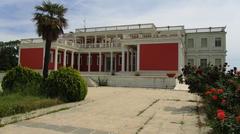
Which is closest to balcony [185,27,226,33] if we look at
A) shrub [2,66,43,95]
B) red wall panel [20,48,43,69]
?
red wall panel [20,48,43,69]

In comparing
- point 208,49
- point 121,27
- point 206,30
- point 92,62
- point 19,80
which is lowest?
point 19,80

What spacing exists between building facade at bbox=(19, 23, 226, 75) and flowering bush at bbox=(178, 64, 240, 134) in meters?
17.6

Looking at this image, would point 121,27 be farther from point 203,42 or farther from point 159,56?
point 203,42

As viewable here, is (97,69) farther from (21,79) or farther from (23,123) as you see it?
(23,123)

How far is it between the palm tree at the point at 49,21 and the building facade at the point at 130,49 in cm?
1111

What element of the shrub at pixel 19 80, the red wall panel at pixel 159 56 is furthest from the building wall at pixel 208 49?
the shrub at pixel 19 80

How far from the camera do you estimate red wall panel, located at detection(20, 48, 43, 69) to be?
3366cm

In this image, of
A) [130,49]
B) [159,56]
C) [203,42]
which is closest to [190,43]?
[203,42]

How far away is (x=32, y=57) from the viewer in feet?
112

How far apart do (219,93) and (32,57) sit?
3108 cm

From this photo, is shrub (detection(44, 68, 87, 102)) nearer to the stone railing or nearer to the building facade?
the building facade

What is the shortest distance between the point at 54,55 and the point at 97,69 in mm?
7418

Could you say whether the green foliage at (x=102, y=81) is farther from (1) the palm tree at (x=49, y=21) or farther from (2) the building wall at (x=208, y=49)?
(2) the building wall at (x=208, y=49)

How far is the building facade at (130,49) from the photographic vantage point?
28.4m
